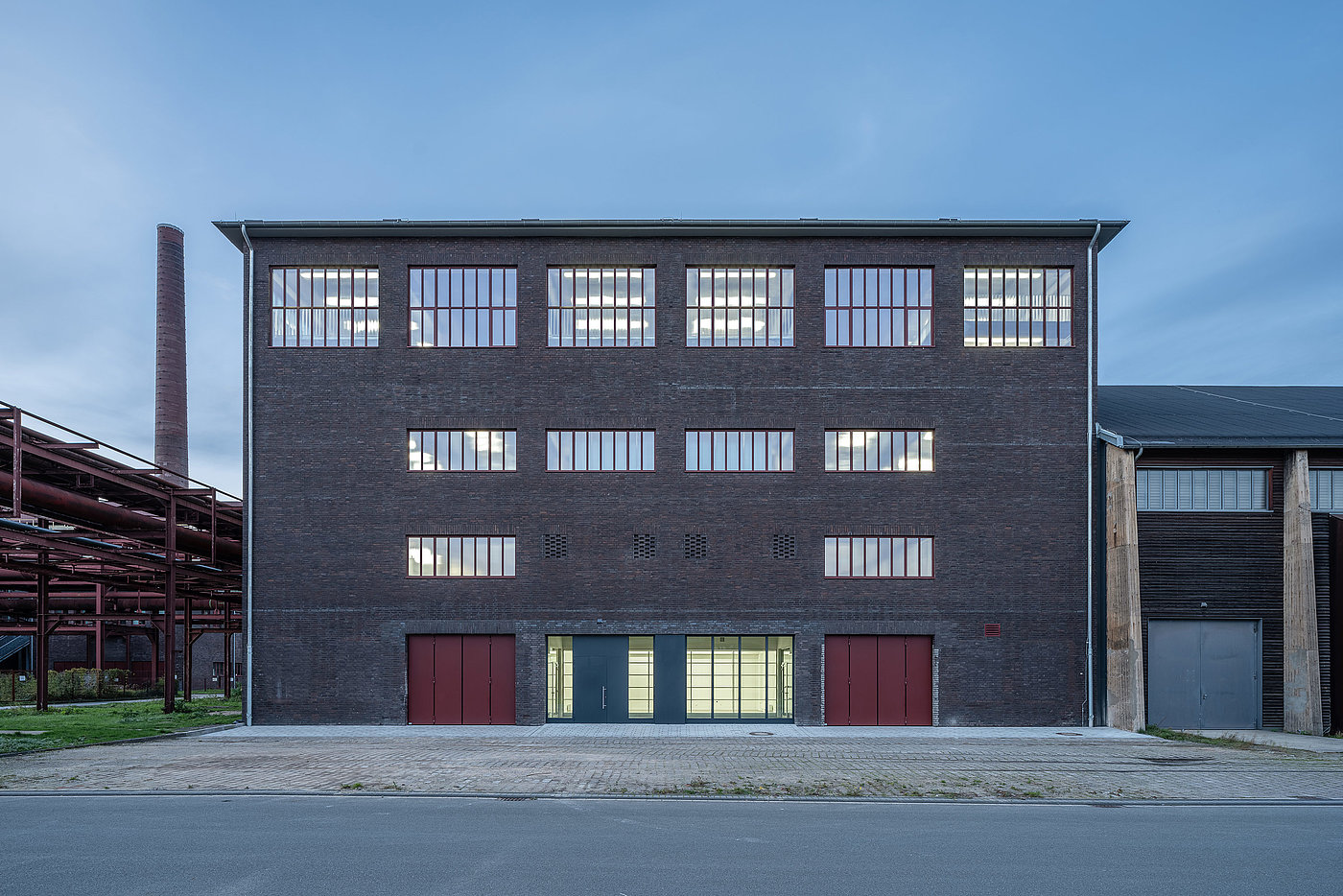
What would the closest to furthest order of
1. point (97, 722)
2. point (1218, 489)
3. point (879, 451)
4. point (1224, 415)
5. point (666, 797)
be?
point (666, 797)
point (97, 722)
point (1218, 489)
point (879, 451)
point (1224, 415)

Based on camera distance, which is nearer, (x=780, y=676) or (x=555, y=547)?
(x=780, y=676)

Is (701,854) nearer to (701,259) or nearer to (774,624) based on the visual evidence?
(774,624)

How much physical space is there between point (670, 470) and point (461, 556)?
21.7 feet

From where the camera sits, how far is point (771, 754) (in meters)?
18.9

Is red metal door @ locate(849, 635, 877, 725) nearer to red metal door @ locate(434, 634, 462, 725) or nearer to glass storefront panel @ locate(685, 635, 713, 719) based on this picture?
glass storefront panel @ locate(685, 635, 713, 719)

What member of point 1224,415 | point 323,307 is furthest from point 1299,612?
point 323,307

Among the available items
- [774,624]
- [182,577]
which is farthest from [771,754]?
[182,577]

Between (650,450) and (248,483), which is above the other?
(650,450)

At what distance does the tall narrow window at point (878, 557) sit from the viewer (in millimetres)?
25391

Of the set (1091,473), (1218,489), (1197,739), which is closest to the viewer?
(1197,739)

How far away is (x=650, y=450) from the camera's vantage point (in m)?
25.7

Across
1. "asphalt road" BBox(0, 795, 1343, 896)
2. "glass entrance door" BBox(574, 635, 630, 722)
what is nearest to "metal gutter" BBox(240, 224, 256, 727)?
"glass entrance door" BBox(574, 635, 630, 722)

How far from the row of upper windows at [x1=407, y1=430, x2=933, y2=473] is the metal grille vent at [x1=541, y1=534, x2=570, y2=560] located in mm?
2032

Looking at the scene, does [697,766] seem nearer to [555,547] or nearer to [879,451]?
[555,547]
